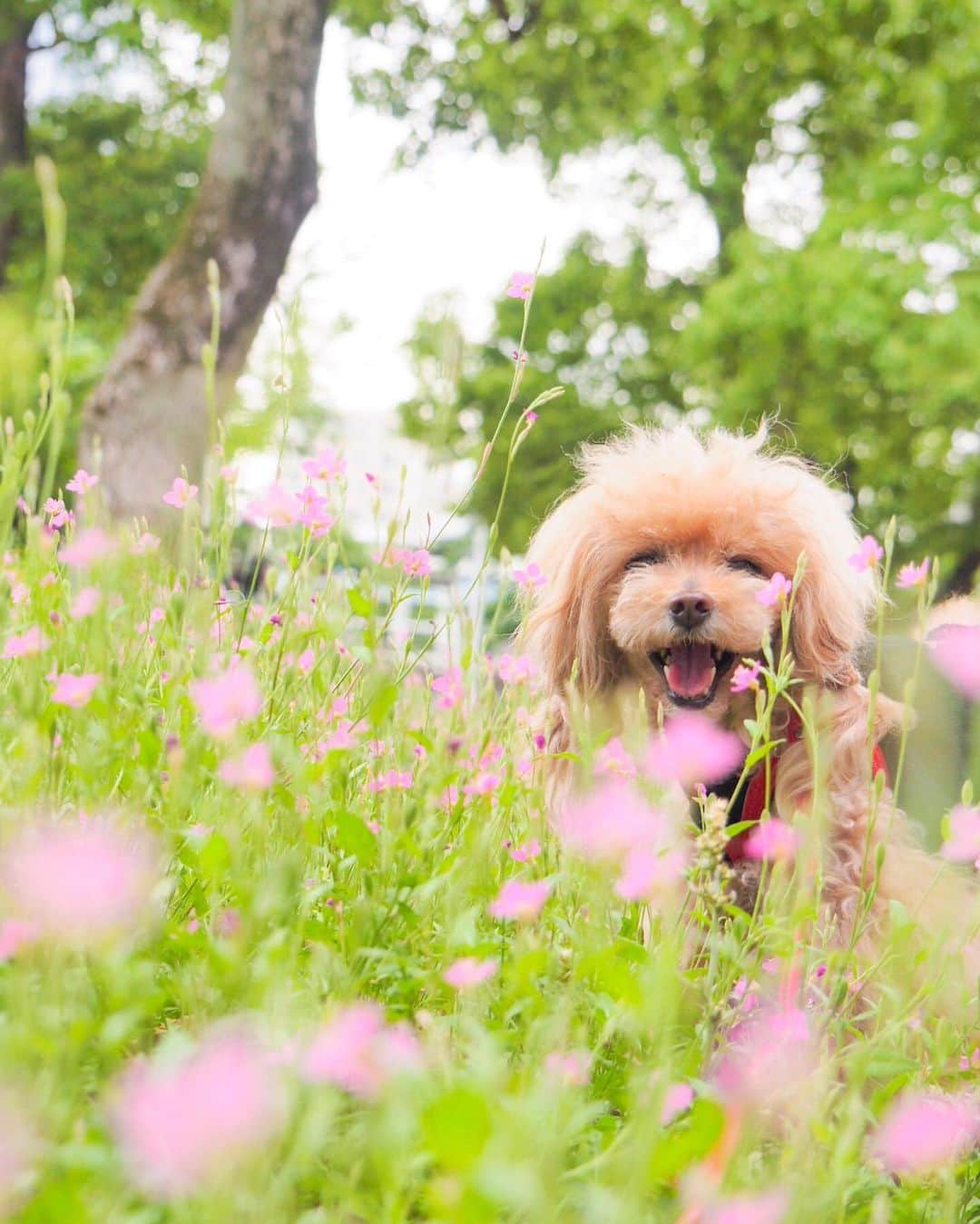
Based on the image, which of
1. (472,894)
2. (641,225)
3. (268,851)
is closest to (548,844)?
(472,894)

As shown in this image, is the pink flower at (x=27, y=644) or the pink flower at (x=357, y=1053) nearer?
the pink flower at (x=357, y=1053)

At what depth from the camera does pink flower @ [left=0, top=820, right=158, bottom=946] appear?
100 cm

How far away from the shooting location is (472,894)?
1787mm

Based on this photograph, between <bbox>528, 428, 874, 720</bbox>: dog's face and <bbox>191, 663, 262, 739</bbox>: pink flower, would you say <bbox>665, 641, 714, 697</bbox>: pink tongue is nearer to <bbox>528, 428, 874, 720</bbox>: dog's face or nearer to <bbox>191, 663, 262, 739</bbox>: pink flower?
<bbox>528, 428, 874, 720</bbox>: dog's face

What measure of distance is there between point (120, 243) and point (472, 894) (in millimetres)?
14020

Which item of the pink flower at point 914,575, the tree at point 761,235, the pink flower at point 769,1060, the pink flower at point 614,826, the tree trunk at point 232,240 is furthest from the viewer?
the tree at point 761,235

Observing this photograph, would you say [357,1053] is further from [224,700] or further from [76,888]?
[224,700]

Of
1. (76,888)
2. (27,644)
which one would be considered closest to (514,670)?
(27,644)

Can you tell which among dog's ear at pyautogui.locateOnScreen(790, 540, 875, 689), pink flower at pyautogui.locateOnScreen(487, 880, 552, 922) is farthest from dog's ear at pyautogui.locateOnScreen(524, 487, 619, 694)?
pink flower at pyautogui.locateOnScreen(487, 880, 552, 922)

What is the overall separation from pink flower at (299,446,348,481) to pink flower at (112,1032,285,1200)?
56.0 inches

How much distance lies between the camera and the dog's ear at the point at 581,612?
11.5ft

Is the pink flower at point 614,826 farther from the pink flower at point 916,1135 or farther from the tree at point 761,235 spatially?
the tree at point 761,235

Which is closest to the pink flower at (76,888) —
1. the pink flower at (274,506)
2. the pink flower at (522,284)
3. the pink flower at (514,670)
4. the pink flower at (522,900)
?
the pink flower at (522,900)

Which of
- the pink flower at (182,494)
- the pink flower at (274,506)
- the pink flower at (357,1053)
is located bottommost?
the pink flower at (357,1053)
